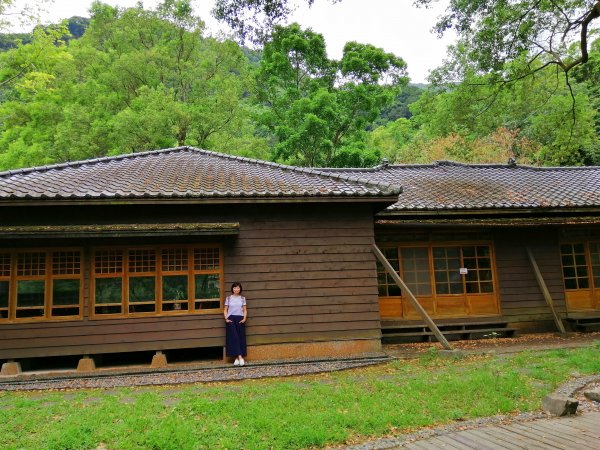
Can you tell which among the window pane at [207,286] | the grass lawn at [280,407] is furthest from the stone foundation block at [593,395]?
the window pane at [207,286]

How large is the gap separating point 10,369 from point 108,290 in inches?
86.4

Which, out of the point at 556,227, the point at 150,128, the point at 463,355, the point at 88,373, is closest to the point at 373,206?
the point at 463,355

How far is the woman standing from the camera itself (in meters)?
8.74

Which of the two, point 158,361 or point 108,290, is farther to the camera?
point 108,290

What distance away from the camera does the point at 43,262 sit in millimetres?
8859

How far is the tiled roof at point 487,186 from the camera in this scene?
11.4m

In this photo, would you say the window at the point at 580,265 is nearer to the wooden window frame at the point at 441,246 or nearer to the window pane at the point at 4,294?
the wooden window frame at the point at 441,246

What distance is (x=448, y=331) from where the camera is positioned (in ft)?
37.3

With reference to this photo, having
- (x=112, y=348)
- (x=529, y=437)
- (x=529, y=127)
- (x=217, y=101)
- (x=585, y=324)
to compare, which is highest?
(x=529, y=127)

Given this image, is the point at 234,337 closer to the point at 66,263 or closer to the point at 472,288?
the point at 66,263

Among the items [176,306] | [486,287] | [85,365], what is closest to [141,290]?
[176,306]

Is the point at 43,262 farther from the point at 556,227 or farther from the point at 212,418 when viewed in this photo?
the point at 556,227

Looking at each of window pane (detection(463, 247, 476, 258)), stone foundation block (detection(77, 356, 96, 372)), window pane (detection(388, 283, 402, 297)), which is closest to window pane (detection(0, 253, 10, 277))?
stone foundation block (detection(77, 356, 96, 372))

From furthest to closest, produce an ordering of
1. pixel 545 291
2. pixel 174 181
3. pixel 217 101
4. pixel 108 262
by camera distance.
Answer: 1. pixel 217 101
2. pixel 545 291
3. pixel 174 181
4. pixel 108 262
